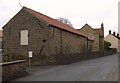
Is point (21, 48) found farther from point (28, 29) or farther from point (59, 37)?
point (59, 37)

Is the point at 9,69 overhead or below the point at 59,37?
below

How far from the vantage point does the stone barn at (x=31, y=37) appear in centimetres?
2923

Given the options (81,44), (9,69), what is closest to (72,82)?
(9,69)

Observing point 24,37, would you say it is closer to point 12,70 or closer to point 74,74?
point 74,74

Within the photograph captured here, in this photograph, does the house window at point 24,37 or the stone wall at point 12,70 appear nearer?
the stone wall at point 12,70

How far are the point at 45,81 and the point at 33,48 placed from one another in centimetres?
1719

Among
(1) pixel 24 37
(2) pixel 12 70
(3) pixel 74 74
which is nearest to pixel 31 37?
(1) pixel 24 37

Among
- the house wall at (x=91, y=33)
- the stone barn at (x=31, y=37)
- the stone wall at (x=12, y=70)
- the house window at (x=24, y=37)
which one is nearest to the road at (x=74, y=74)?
the stone wall at (x=12, y=70)

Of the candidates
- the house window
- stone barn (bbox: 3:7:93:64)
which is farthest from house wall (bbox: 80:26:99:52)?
the house window

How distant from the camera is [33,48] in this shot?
30.0 m

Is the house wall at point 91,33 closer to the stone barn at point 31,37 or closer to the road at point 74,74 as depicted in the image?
the stone barn at point 31,37

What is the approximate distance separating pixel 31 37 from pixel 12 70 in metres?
16.2

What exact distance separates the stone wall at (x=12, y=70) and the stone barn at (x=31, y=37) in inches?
467

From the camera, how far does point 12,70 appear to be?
14.3 meters
